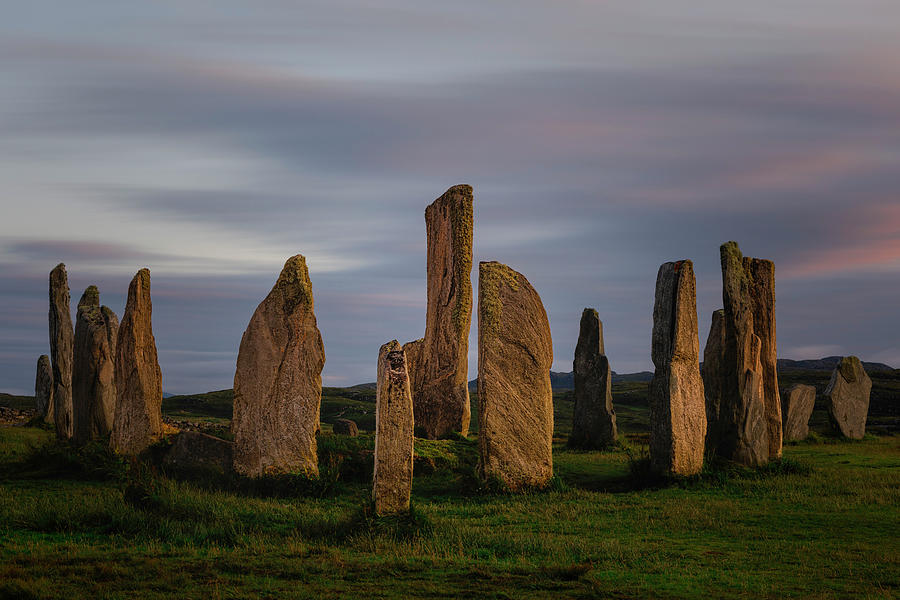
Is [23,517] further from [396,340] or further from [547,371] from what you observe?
[547,371]

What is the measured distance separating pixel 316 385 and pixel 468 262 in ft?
29.3

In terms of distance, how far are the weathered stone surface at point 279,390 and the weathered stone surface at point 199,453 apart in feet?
1.70

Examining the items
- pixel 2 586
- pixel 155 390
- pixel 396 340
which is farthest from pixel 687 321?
pixel 2 586

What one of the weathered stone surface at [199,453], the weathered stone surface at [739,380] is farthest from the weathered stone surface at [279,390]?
the weathered stone surface at [739,380]

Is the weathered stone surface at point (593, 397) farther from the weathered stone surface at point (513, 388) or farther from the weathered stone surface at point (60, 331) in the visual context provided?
the weathered stone surface at point (60, 331)

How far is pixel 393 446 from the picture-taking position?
43.2 ft

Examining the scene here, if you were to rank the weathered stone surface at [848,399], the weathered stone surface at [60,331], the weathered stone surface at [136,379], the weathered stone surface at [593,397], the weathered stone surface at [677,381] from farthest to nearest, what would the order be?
the weathered stone surface at [848,399] → the weathered stone surface at [60,331] → the weathered stone surface at [593,397] → the weathered stone surface at [136,379] → the weathered stone surface at [677,381]

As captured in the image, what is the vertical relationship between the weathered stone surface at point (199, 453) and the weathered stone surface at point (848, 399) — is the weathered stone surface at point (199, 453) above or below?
below

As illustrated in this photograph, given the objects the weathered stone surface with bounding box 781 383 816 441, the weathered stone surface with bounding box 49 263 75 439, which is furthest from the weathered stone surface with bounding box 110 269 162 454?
the weathered stone surface with bounding box 781 383 816 441

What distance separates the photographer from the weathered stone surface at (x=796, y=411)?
101 ft

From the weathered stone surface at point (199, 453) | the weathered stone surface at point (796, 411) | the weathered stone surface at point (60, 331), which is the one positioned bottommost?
the weathered stone surface at point (199, 453)

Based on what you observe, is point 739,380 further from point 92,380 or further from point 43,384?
point 43,384

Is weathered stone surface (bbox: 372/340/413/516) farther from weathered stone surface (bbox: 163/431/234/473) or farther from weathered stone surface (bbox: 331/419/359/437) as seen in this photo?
weathered stone surface (bbox: 331/419/359/437)

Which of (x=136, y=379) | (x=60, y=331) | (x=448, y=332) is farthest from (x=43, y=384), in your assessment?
(x=448, y=332)
